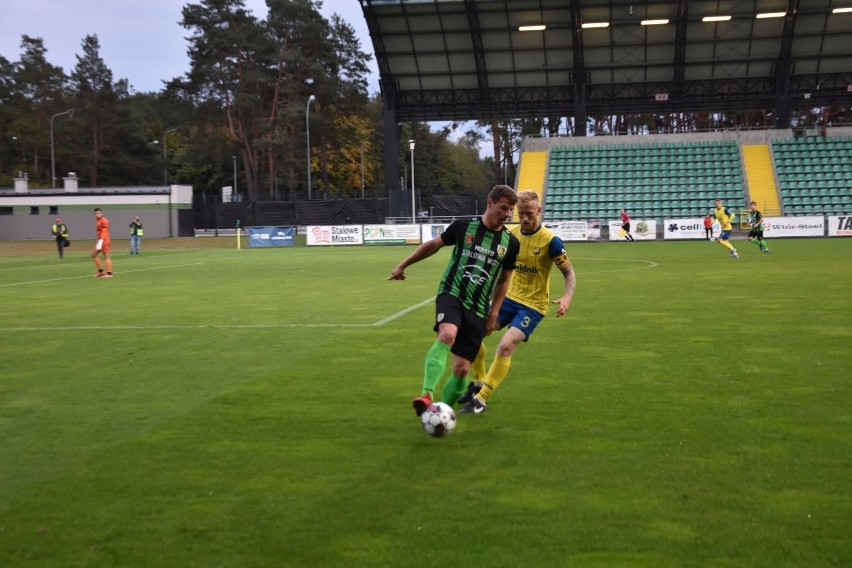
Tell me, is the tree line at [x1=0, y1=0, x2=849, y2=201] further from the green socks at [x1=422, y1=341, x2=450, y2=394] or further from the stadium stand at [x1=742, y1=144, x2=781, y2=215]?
the green socks at [x1=422, y1=341, x2=450, y2=394]

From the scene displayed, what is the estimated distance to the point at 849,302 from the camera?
14742 millimetres

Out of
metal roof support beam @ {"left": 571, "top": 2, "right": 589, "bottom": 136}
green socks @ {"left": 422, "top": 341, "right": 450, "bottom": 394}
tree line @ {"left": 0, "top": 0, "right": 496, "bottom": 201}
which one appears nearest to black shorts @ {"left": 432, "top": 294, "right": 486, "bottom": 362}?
green socks @ {"left": 422, "top": 341, "right": 450, "bottom": 394}

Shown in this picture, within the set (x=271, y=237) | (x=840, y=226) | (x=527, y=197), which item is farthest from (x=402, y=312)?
(x=840, y=226)

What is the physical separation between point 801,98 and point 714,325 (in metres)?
47.6

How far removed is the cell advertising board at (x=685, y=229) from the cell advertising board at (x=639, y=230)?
0.72m

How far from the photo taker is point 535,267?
7738 mm

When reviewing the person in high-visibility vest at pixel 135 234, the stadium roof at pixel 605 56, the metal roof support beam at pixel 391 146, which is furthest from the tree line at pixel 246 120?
the person in high-visibility vest at pixel 135 234

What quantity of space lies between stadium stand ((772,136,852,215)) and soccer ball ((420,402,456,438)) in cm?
4739

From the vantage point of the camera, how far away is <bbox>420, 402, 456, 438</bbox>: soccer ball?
6.19 m

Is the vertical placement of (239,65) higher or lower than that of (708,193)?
higher

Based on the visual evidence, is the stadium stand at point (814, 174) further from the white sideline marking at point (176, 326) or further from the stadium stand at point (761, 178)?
the white sideline marking at point (176, 326)

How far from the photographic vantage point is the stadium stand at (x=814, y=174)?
49562 mm

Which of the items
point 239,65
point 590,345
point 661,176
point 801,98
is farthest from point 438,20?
point 590,345

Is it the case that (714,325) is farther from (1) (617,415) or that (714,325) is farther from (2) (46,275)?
(2) (46,275)
